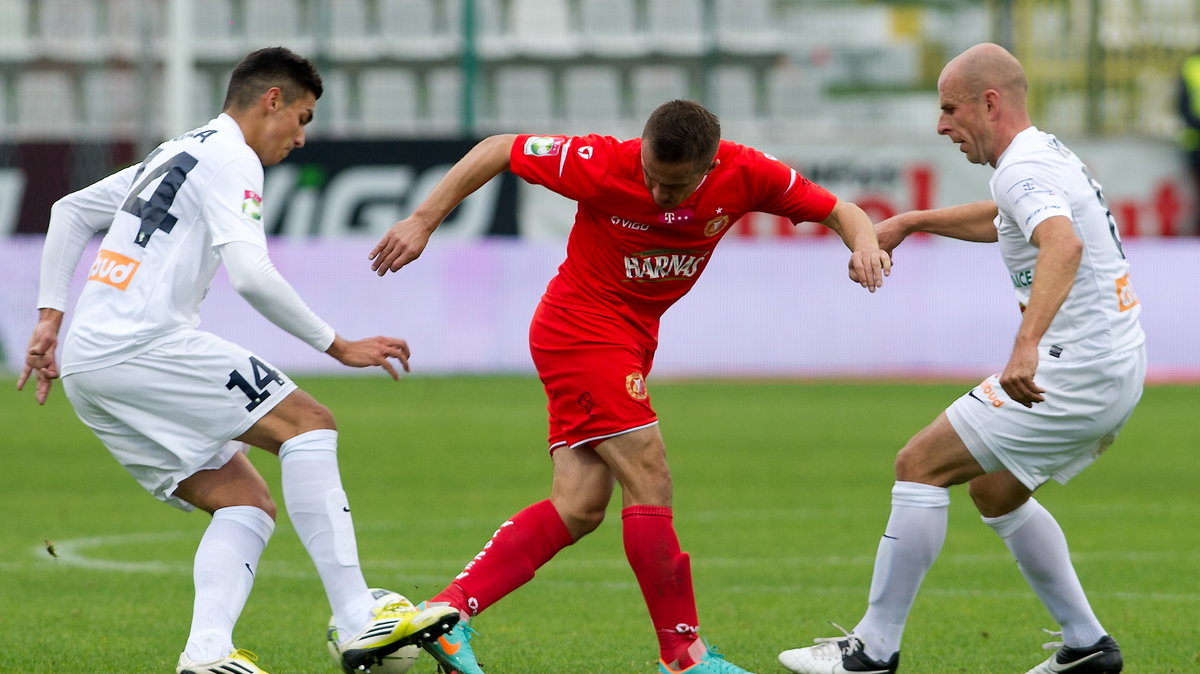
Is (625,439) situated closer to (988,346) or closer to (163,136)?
(988,346)

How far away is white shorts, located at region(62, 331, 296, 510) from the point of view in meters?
5.24

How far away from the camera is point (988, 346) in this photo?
74.9 feet

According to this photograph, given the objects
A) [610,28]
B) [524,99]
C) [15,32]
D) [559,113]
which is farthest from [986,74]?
[15,32]

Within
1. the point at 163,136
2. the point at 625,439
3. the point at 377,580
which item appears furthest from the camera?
the point at 163,136

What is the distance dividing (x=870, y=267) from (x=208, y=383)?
85.4 inches

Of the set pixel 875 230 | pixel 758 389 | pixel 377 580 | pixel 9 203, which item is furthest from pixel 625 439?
pixel 9 203

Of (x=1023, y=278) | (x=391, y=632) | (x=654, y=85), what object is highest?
(x=654, y=85)

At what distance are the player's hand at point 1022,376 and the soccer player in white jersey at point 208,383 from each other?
1850mm

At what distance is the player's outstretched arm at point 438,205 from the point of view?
18.1ft

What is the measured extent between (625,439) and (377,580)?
2753 mm

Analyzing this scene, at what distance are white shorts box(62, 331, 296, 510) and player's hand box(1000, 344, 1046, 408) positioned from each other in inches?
88.2

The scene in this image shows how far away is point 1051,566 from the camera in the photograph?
Answer: 18.8 ft

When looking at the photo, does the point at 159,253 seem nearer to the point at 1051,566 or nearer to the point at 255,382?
the point at 255,382

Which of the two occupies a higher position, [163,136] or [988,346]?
[163,136]
